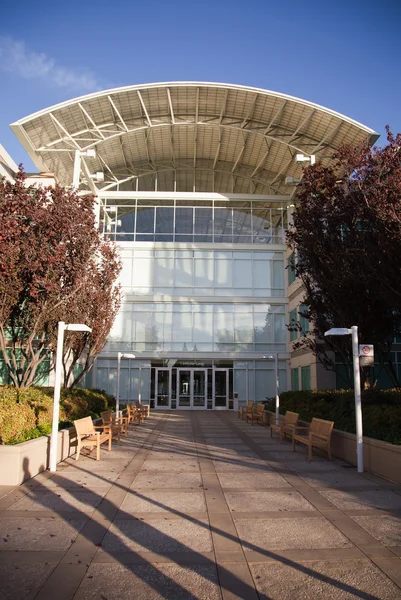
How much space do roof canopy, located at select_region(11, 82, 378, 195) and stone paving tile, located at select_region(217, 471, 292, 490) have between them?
20462 millimetres

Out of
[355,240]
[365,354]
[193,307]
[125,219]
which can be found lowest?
[365,354]

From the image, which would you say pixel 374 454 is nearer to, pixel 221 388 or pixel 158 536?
pixel 158 536

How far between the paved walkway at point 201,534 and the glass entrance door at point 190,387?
66.8 ft

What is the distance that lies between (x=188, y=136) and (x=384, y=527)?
28077 millimetres

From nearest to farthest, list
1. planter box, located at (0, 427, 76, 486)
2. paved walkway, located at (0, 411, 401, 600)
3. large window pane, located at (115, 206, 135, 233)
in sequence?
paved walkway, located at (0, 411, 401, 600)
planter box, located at (0, 427, 76, 486)
large window pane, located at (115, 206, 135, 233)

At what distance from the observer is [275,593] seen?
390cm

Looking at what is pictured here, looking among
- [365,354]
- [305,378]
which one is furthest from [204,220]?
[365,354]

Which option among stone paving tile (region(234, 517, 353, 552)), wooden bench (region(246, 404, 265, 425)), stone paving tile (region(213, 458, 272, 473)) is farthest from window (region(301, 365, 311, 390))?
stone paving tile (region(234, 517, 353, 552))

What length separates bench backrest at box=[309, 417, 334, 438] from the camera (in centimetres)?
1065

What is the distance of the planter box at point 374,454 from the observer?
8297 mm

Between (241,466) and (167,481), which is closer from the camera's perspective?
(167,481)

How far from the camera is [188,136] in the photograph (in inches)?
1191

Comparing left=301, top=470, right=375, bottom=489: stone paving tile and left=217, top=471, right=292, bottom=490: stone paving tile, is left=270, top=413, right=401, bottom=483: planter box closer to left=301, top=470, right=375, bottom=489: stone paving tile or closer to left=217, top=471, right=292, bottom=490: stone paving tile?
left=301, top=470, right=375, bottom=489: stone paving tile

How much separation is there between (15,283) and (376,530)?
379 inches
